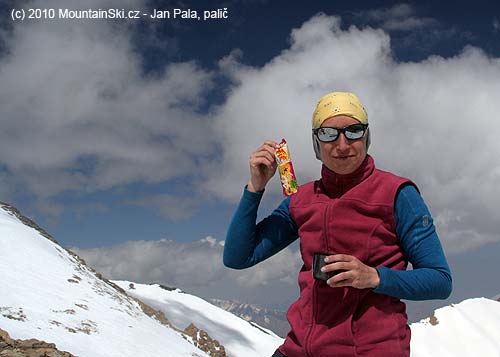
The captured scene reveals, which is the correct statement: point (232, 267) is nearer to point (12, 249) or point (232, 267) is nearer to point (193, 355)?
point (193, 355)

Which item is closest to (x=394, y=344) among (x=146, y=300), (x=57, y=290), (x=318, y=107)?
(x=318, y=107)

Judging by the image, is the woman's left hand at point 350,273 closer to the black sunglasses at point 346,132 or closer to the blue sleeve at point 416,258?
the blue sleeve at point 416,258

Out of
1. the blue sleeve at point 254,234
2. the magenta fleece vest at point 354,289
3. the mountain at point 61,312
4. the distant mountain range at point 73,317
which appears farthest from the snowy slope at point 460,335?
the magenta fleece vest at point 354,289

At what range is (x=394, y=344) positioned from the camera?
260 centimetres

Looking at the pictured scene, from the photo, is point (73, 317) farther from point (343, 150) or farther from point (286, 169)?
point (343, 150)

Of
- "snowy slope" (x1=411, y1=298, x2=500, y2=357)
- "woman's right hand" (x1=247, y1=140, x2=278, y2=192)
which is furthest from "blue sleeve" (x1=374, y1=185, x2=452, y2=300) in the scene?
"snowy slope" (x1=411, y1=298, x2=500, y2=357)

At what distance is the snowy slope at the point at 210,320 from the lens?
44219mm

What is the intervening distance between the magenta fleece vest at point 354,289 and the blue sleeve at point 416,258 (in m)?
0.06

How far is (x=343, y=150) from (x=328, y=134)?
140 mm

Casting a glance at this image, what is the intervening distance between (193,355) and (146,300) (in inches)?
1093

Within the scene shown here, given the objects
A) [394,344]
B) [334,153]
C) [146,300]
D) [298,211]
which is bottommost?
[394,344]

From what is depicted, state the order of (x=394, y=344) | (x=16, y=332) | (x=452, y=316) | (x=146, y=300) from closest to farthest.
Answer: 1. (x=394, y=344)
2. (x=16, y=332)
3. (x=146, y=300)
4. (x=452, y=316)

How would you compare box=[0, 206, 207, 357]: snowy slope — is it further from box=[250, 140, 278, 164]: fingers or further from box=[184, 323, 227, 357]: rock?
box=[250, 140, 278, 164]: fingers

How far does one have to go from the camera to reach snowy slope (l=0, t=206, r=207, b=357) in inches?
585
